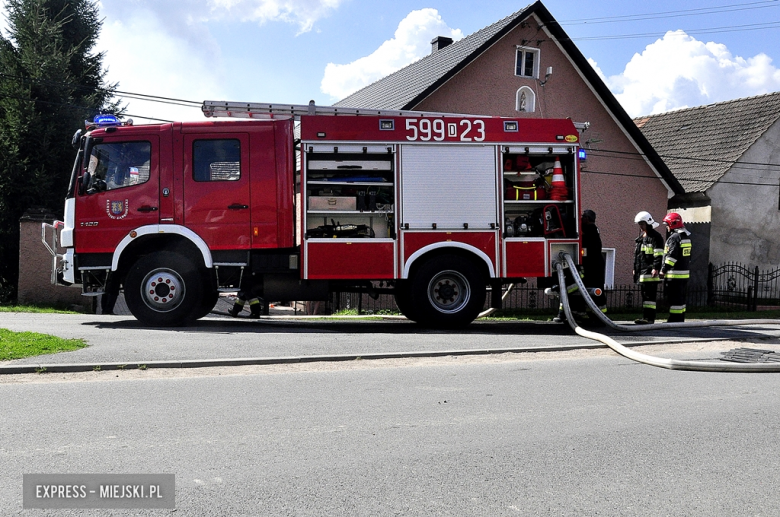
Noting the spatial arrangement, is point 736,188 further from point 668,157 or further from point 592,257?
point 592,257

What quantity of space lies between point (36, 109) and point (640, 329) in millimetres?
17079

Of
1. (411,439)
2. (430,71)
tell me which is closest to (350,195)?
(411,439)

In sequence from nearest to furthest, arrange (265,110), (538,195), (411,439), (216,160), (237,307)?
(411,439) < (216,160) < (265,110) < (538,195) < (237,307)

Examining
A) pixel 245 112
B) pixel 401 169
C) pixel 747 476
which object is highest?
pixel 245 112

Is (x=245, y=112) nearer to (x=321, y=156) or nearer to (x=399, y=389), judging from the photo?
(x=321, y=156)

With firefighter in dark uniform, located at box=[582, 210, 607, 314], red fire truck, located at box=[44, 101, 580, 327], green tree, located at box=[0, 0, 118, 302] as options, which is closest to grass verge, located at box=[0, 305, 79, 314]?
green tree, located at box=[0, 0, 118, 302]

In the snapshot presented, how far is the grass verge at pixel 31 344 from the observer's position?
7.52 metres

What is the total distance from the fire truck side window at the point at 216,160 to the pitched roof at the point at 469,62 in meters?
9.00

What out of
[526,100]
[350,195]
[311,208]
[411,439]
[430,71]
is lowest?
[411,439]

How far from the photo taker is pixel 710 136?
26172mm

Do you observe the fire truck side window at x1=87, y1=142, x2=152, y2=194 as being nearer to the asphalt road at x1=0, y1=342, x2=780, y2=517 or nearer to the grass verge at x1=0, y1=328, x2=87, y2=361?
the grass verge at x1=0, y1=328, x2=87, y2=361

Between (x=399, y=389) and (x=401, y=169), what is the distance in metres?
5.03

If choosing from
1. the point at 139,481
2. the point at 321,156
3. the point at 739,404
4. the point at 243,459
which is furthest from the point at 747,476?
the point at 321,156

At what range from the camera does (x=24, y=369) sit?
6.86 metres
